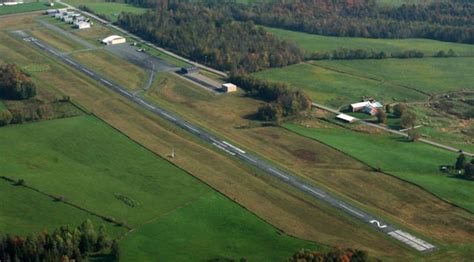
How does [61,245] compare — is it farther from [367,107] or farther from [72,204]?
[367,107]

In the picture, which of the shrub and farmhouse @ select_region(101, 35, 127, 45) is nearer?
the shrub

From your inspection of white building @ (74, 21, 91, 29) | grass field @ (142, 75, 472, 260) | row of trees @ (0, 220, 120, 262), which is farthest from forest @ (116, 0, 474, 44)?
row of trees @ (0, 220, 120, 262)

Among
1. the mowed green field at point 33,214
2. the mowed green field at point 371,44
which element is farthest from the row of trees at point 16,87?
the mowed green field at point 371,44

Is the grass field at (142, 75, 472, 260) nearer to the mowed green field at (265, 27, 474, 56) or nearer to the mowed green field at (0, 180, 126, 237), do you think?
the mowed green field at (0, 180, 126, 237)

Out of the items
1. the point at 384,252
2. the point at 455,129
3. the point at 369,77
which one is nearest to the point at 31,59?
the point at 369,77

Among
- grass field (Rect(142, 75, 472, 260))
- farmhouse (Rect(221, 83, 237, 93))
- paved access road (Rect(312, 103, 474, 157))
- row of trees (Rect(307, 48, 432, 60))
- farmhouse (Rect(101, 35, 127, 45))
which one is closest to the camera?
grass field (Rect(142, 75, 472, 260))

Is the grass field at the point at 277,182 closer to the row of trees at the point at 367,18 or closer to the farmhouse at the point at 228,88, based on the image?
the farmhouse at the point at 228,88

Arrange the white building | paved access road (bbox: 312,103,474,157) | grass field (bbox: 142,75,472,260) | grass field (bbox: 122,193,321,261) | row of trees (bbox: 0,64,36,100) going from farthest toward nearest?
1. the white building
2. row of trees (bbox: 0,64,36,100)
3. paved access road (bbox: 312,103,474,157)
4. grass field (bbox: 142,75,472,260)
5. grass field (bbox: 122,193,321,261)

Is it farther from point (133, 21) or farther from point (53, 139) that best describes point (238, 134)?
point (133, 21)
